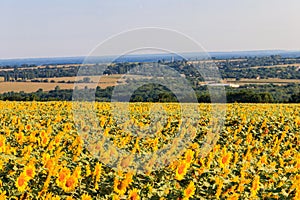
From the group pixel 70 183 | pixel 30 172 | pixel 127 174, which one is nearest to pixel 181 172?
pixel 127 174

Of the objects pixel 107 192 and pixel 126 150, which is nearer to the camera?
pixel 107 192

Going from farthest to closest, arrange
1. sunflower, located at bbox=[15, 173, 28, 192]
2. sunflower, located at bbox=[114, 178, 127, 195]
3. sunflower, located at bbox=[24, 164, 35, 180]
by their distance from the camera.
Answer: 1. sunflower, located at bbox=[114, 178, 127, 195]
2. sunflower, located at bbox=[24, 164, 35, 180]
3. sunflower, located at bbox=[15, 173, 28, 192]

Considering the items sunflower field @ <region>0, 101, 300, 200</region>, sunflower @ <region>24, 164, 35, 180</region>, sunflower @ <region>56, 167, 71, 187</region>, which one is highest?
sunflower @ <region>24, 164, 35, 180</region>

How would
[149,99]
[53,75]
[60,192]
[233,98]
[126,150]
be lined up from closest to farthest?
[60,192]
[126,150]
[149,99]
[233,98]
[53,75]

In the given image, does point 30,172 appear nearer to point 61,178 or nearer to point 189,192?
point 61,178

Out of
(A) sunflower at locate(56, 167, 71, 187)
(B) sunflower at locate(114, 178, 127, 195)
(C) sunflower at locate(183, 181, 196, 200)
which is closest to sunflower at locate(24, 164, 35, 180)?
(A) sunflower at locate(56, 167, 71, 187)

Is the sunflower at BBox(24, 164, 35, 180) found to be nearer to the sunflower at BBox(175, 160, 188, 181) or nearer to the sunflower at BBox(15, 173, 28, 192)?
the sunflower at BBox(15, 173, 28, 192)

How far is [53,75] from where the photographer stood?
71.6 m

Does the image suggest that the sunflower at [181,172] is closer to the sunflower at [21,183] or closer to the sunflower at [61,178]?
the sunflower at [61,178]

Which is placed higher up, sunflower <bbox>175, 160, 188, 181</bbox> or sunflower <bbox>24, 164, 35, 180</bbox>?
sunflower <bbox>24, 164, 35, 180</bbox>

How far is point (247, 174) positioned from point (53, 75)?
69320 millimetres

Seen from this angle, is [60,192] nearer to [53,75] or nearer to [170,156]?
[170,156]

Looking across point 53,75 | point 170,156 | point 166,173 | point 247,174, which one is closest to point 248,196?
point 247,174

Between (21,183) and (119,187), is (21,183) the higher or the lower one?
the higher one
